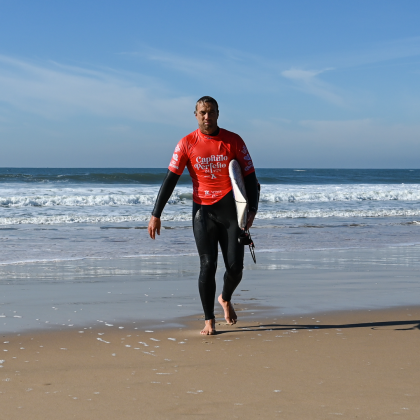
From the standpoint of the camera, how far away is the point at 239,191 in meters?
3.94

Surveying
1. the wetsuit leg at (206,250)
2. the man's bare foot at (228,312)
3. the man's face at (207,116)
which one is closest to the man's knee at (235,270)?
the wetsuit leg at (206,250)

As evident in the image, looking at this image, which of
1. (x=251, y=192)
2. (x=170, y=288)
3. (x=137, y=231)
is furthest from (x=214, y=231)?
(x=137, y=231)

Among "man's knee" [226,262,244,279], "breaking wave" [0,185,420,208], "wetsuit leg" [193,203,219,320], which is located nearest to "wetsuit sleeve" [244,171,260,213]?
"wetsuit leg" [193,203,219,320]

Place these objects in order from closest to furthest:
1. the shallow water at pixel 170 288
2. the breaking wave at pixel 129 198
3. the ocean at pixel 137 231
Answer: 1. the shallow water at pixel 170 288
2. the ocean at pixel 137 231
3. the breaking wave at pixel 129 198

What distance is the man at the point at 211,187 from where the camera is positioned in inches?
156

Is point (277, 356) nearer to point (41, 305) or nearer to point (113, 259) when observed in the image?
point (41, 305)

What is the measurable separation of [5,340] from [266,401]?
6.41 feet

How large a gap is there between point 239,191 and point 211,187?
0.73ft

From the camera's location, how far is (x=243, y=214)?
391 centimetres

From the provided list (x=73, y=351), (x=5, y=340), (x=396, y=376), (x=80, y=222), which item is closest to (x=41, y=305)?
(x=5, y=340)

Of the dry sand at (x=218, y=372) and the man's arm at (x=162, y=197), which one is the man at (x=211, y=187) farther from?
the dry sand at (x=218, y=372)

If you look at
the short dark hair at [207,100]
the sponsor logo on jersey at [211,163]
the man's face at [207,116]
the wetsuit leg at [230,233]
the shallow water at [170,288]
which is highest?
the short dark hair at [207,100]

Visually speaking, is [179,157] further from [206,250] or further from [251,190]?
[206,250]

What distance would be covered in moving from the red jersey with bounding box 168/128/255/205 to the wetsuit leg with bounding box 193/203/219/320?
0.40 feet
